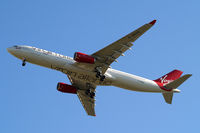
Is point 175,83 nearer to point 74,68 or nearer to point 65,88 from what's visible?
point 74,68

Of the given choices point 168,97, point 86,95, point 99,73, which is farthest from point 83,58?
point 168,97

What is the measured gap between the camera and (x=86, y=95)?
6056 cm

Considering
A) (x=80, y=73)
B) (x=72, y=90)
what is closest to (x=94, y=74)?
(x=80, y=73)

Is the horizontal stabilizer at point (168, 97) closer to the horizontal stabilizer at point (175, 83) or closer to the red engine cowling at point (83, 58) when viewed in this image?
the horizontal stabilizer at point (175, 83)

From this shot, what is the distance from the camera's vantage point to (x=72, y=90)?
59.2 metres

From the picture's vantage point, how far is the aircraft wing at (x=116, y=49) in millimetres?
45781

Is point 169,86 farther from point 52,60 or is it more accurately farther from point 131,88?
point 52,60

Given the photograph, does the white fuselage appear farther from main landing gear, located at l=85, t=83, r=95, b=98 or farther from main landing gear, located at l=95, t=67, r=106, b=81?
main landing gear, located at l=85, t=83, r=95, b=98

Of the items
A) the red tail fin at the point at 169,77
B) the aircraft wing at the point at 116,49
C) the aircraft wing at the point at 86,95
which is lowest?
the aircraft wing at the point at 86,95

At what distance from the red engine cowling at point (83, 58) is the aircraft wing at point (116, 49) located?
1121mm

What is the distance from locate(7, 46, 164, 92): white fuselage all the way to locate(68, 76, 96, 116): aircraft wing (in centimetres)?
529

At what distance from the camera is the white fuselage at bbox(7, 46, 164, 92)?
50125 millimetres

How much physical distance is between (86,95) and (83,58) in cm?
1309

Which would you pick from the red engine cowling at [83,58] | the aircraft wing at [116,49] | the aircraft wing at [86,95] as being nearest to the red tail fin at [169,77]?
the aircraft wing at [116,49]
